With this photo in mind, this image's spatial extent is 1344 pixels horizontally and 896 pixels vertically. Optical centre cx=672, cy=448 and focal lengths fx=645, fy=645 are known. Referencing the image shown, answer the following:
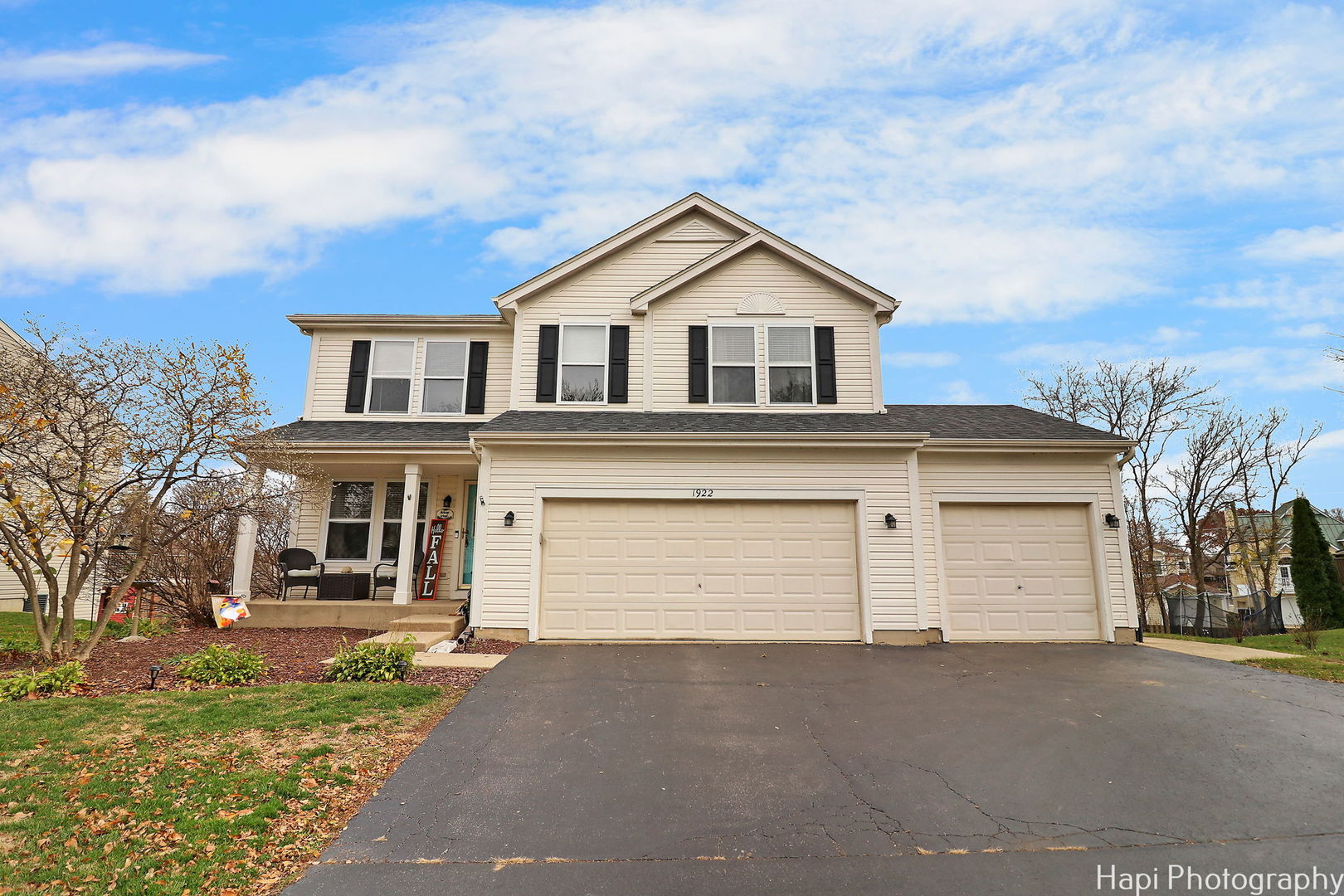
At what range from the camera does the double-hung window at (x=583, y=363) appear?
12656 millimetres

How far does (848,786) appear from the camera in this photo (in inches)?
198

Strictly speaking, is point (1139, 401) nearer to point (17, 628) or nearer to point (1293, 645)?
point (1293, 645)

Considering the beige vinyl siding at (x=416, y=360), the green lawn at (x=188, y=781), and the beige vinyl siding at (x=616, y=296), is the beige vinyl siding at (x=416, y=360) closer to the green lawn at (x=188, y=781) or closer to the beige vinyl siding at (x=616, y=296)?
the beige vinyl siding at (x=616, y=296)

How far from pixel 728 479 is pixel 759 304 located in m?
4.00

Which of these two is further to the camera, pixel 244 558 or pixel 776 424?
pixel 244 558

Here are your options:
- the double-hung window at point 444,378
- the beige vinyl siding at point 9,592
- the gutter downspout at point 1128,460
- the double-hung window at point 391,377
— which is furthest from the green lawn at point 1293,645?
the beige vinyl siding at point 9,592

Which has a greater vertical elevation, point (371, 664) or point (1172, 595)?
point (1172, 595)

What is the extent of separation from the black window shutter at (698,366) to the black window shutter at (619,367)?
1.19 meters

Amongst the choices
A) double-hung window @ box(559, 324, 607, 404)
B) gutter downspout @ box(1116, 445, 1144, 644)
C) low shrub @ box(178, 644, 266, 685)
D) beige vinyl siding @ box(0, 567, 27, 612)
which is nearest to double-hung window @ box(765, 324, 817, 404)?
double-hung window @ box(559, 324, 607, 404)

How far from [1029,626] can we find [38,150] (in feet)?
74.6

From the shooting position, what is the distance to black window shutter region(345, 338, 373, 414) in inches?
548

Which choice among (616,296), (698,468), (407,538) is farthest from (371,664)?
(616,296)

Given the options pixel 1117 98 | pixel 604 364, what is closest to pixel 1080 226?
pixel 1117 98

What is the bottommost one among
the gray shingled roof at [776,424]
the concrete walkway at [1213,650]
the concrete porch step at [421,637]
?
the concrete walkway at [1213,650]
